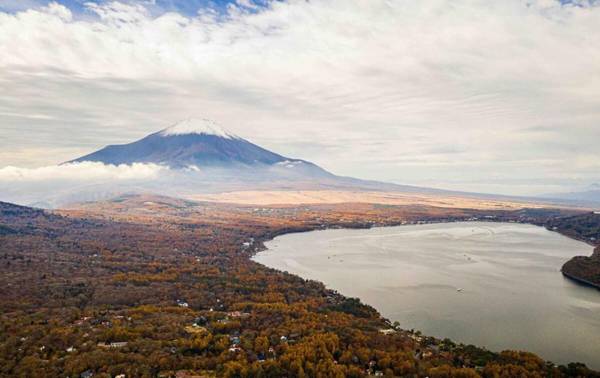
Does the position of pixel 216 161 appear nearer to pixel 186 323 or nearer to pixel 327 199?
pixel 327 199

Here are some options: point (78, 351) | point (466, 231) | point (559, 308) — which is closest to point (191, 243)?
point (78, 351)

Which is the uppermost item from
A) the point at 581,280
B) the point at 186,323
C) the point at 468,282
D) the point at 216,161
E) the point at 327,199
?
the point at 216,161

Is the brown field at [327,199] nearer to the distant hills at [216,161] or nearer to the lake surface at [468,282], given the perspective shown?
the distant hills at [216,161]

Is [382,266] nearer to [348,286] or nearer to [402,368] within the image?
[348,286]

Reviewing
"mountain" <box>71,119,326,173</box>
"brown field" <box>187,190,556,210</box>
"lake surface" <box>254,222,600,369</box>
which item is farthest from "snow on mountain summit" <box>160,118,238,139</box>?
"lake surface" <box>254,222,600,369</box>

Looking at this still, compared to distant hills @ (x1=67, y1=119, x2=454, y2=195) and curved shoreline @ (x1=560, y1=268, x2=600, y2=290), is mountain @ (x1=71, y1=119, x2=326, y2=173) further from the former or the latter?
curved shoreline @ (x1=560, y1=268, x2=600, y2=290)

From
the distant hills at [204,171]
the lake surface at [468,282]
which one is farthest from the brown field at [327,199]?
the lake surface at [468,282]

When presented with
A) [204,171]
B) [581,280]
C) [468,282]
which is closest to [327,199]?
[204,171]

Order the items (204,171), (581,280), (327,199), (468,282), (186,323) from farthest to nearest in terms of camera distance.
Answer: (204,171) → (327,199) → (581,280) → (468,282) → (186,323)
